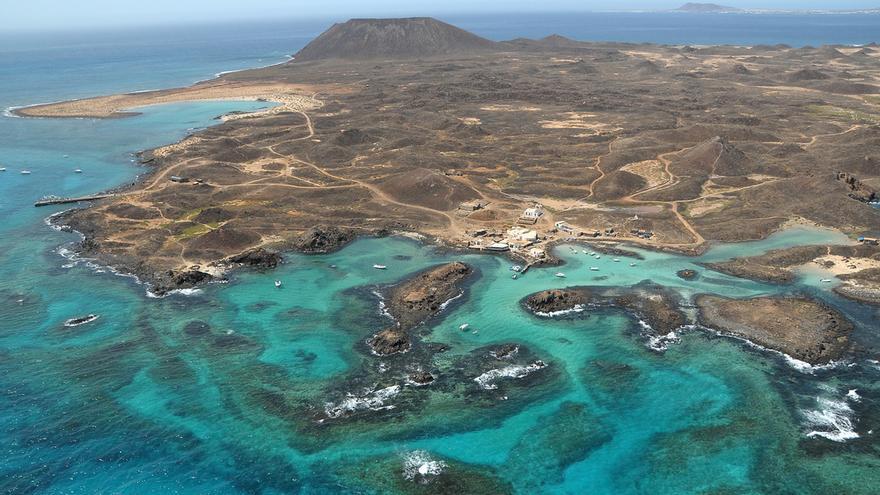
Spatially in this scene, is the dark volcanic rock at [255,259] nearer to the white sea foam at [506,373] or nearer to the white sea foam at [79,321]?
the white sea foam at [79,321]

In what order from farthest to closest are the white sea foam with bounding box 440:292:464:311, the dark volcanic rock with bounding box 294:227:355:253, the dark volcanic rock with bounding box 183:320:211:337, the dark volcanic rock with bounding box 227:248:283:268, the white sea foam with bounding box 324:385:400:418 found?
1. the dark volcanic rock with bounding box 294:227:355:253
2. the dark volcanic rock with bounding box 227:248:283:268
3. the white sea foam with bounding box 440:292:464:311
4. the dark volcanic rock with bounding box 183:320:211:337
5. the white sea foam with bounding box 324:385:400:418

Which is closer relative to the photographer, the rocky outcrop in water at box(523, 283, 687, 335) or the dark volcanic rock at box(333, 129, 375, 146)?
the rocky outcrop in water at box(523, 283, 687, 335)

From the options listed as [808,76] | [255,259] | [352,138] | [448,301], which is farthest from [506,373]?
[808,76]

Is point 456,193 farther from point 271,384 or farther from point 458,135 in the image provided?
point 271,384

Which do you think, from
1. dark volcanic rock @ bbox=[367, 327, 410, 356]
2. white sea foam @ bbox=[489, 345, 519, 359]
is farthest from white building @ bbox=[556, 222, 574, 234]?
dark volcanic rock @ bbox=[367, 327, 410, 356]

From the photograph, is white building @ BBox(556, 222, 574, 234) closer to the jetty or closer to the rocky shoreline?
the rocky shoreline

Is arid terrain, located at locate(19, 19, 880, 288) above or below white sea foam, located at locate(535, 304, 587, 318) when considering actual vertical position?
above

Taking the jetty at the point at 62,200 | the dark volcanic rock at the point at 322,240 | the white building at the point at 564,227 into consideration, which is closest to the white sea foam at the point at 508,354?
the white building at the point at 564,227
